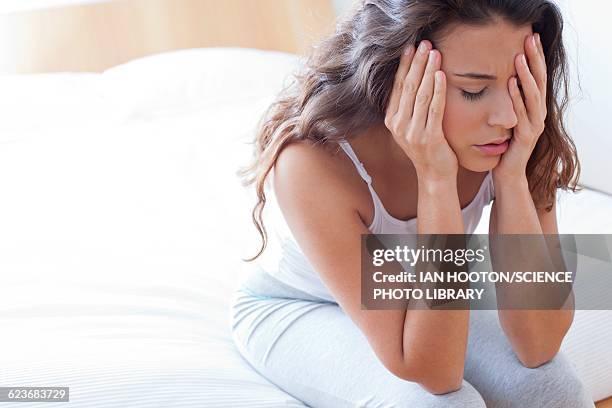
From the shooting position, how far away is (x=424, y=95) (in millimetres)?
1110

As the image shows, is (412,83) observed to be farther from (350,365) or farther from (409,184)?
(350,365)

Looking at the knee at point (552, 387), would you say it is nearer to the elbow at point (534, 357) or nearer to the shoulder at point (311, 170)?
the elbow at point (534, 357)

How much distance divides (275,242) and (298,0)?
2201mm

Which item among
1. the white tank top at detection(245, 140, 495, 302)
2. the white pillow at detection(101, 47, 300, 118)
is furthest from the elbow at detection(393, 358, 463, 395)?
the white pillow at detection(101, 47, 300, 118)

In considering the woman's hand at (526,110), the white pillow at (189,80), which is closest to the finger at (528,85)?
the woman's hand at (526,110)

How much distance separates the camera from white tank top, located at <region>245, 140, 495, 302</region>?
1.23m

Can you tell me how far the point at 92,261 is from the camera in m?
1.71

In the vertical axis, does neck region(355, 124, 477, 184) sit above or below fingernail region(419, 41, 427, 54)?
below

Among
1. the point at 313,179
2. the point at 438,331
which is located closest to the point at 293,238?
the point at 313,179

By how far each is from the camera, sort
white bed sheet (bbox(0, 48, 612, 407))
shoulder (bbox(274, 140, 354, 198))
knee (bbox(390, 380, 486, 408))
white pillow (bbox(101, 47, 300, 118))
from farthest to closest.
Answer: white pillow (bbox(101, 47, 300, 118))
white bed sheet (bbox(0, 48, 612, 407))
shoulder (bbox(274, 140, 354, 198))
knee (bbox(390, 380, 486, 408))

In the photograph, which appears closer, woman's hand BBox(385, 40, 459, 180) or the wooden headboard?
woman's hand BBox(385, 40, 459, 180)

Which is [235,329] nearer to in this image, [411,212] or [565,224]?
[411,212]

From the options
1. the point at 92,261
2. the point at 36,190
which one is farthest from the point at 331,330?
the point at 36,190

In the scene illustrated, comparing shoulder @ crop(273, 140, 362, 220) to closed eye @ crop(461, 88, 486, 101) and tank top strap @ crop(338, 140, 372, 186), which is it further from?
closed eye @ crop(461, 88, 486, 101)
